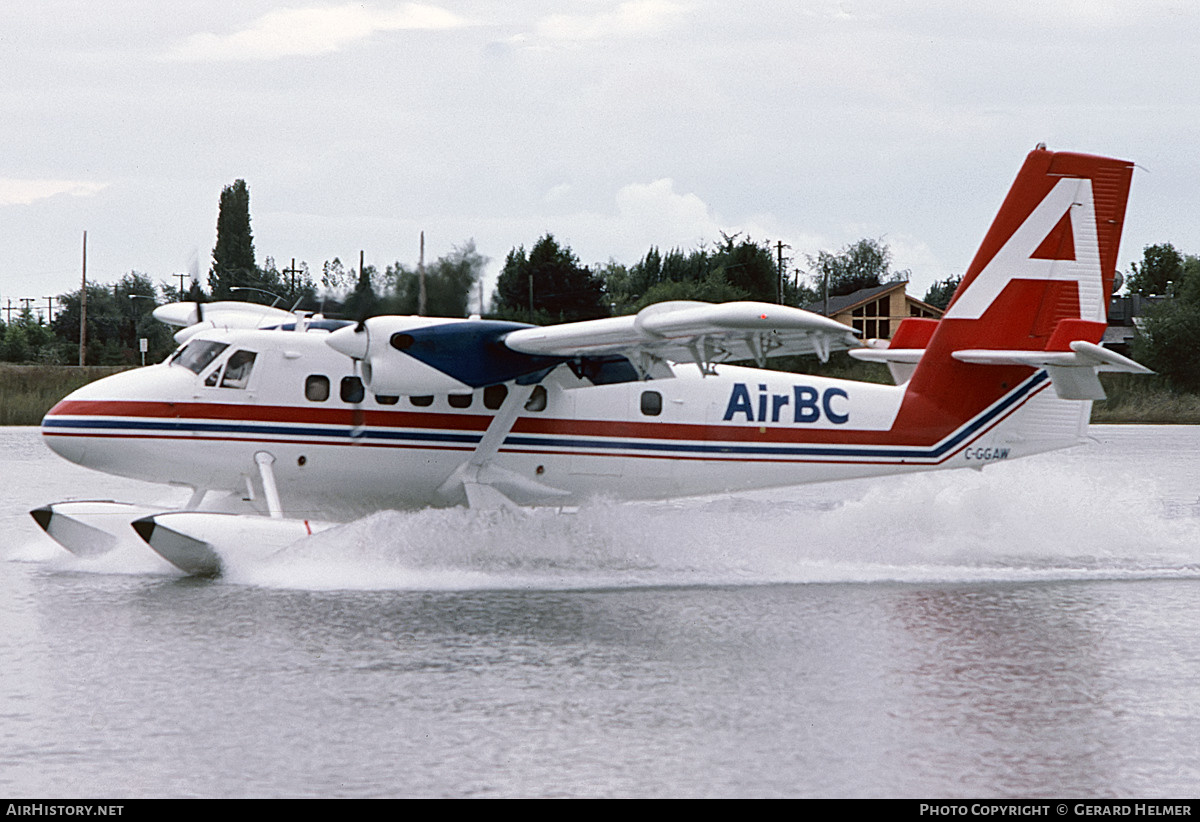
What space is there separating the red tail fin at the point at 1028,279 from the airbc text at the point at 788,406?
2.84ft

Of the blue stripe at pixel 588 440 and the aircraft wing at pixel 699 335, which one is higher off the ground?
the aircraft wing at pixel 699 335

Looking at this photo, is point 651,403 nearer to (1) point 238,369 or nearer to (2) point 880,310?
(1) point 238,369

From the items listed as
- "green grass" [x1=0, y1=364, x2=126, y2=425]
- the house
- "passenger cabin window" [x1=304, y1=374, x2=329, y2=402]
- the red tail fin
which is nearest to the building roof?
the house

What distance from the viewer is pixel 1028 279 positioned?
48.4 feet

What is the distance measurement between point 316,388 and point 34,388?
41.7 meters

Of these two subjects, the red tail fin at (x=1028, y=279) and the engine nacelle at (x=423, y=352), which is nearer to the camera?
the engine nacelle at (x=423, y=352)

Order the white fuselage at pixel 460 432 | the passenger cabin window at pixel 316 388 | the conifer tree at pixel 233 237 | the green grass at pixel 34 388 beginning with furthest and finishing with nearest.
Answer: the conifer tree at pixel 233 237
the green grass at pixel 34 388
the passenger cabin window at pixel 316 388
the white fuselage at pixel 460 432

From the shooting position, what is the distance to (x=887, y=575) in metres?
12.8

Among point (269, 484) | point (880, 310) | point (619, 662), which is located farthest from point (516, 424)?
point (880, 310)

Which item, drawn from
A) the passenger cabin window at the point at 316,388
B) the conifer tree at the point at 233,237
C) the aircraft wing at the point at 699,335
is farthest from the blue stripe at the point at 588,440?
the conifer tree at the point at 233,237

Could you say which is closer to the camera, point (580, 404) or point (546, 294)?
point (580, 404)

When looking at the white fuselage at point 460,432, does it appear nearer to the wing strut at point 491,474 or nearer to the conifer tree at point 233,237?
the wing strut at point 491,474

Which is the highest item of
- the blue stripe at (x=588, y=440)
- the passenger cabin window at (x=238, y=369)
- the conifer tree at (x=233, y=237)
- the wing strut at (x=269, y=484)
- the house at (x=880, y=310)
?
the conifer tree at (x=233, y=237)

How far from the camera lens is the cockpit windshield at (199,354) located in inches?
522
